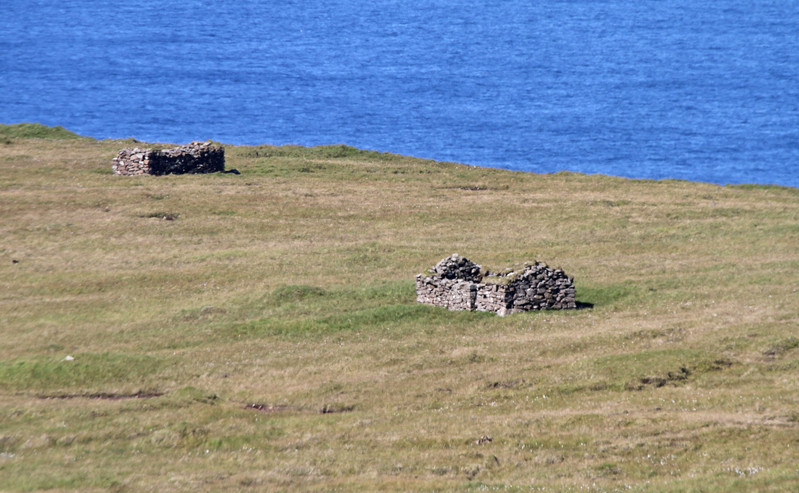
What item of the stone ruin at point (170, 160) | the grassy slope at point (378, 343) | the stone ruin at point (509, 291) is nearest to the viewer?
the grassy slope at point (378, 343)

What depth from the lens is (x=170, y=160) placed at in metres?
74.1

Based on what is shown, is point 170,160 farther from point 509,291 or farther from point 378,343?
point 378,343

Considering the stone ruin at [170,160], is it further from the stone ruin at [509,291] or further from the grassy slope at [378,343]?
the stone ruin at [509,291]

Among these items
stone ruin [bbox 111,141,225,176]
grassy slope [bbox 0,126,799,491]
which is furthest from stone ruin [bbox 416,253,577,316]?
stone ruin [bbox 111,141,225,176]

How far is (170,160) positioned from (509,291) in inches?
1635

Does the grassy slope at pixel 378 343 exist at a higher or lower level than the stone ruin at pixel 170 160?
lower

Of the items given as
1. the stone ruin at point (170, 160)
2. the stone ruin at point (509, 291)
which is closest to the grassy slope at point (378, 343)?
the stone ruin at point (509, 291)

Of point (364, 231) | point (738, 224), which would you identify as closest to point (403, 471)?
point (364, 231)

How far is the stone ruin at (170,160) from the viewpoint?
73.1 m

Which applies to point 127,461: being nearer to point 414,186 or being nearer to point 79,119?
point 414,186

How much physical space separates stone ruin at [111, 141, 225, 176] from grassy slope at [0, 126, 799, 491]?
4.02 metres

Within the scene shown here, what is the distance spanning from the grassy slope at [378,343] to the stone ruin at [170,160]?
13.2ft

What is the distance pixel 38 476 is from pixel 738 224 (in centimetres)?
4661

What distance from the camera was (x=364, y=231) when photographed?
58031mm
